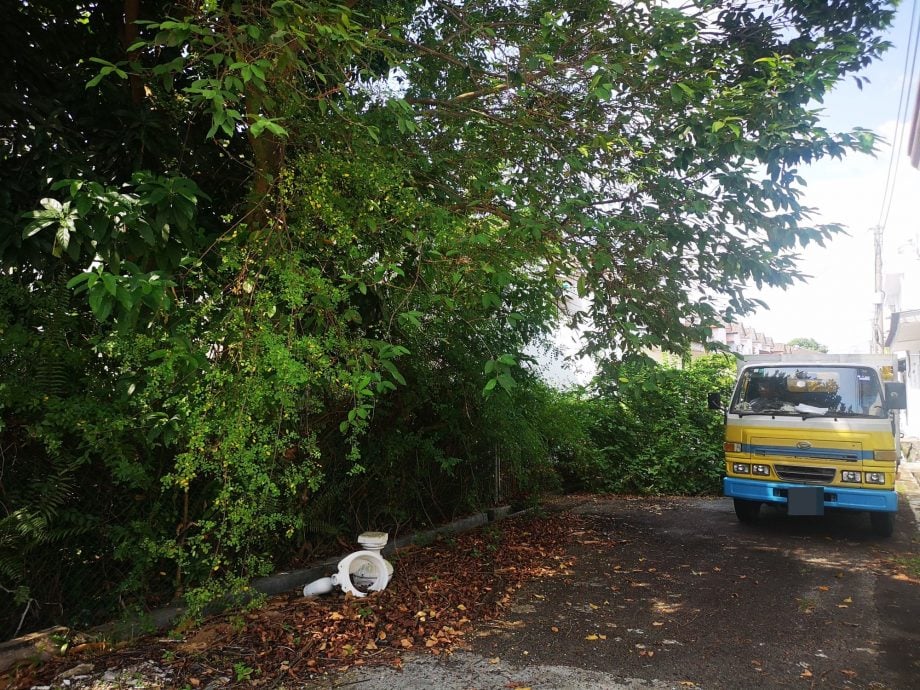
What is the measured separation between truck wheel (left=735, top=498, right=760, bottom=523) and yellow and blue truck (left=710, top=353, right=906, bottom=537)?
10.3 inches

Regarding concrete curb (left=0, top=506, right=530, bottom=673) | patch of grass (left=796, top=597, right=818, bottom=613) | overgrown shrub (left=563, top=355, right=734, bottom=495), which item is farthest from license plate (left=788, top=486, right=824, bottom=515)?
concrete curb (left=0, top=506, right=530, bottom=673)

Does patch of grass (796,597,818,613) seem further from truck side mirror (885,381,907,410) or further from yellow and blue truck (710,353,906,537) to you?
truck side mirror (885,381,907,410)

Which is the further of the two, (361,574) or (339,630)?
(361,574)

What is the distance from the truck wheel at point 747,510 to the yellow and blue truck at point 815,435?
10.3 inches

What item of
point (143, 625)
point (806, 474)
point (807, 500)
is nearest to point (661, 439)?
point (806, 474)

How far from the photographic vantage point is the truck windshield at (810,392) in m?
7.17

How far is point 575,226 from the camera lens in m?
5.48

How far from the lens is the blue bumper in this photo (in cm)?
676

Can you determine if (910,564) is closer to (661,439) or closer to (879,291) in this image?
(661,439)

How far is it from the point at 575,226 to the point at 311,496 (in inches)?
140

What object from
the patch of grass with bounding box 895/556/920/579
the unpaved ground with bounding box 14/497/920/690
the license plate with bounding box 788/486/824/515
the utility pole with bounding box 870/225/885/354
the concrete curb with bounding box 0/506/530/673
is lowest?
the unpaved ground with bounding box 14/497/920/690

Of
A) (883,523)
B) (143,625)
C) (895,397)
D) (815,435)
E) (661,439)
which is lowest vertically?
(143,625)

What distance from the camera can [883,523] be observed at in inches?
283

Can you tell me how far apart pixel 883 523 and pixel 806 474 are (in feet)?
3.59
